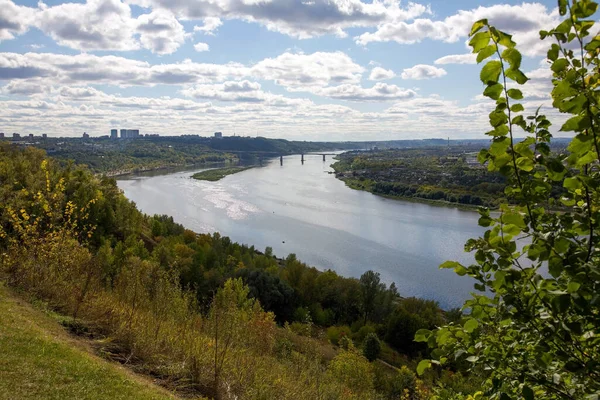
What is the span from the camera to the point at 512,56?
3.71 ft

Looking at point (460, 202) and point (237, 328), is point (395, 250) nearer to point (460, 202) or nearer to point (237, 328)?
point (460, 202)

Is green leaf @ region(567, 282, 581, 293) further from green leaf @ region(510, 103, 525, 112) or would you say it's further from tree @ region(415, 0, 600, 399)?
green leaf @ region(510, 103, 525, 112)

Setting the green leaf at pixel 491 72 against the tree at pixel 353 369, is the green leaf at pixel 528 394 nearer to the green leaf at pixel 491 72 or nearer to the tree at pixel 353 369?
the green leaf at pixel 491 72

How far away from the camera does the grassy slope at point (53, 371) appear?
3.39m

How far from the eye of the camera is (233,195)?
5084cm

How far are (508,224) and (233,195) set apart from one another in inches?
1984

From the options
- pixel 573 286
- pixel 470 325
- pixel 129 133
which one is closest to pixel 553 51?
pixel 573 286

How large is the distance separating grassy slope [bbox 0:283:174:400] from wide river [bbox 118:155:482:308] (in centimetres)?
2184

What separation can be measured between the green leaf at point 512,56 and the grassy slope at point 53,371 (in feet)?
12.1

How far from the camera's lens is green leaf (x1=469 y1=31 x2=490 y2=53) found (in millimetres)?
1144

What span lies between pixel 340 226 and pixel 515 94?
3491 cm

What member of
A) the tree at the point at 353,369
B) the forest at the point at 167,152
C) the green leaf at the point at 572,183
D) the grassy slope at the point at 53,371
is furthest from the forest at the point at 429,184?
the forest at the point at 167,152

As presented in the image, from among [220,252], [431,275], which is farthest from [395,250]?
[220,252]

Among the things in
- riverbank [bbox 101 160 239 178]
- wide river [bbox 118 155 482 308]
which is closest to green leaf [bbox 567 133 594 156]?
wide river [bbox 118 155 482 308]
